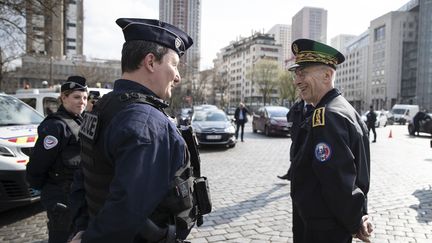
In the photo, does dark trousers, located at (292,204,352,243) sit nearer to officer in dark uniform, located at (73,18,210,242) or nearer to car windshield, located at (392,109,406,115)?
officer in dark uniform, located at (73,18,210,242)

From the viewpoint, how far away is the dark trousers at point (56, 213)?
290 cm

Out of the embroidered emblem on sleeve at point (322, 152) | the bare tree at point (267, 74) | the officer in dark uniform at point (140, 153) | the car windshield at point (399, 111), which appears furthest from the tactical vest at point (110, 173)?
the bare tree at point (267, 74)

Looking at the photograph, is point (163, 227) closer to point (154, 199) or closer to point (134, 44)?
point (154, 199)

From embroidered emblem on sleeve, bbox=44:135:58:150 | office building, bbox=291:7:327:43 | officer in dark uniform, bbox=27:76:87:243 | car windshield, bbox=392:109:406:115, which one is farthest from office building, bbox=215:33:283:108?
embroidered emblem on sleeve, bbox=44:135:58:150

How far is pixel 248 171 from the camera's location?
8.84 metres

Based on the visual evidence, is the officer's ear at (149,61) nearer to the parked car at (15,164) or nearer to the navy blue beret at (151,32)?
the navy blue beret at (151,32)

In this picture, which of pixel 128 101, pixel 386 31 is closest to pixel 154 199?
pixel 128 101

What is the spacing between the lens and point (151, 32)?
1775mm

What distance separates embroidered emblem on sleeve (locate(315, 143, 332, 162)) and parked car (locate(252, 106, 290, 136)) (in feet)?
50.4

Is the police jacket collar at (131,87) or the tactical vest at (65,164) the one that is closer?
the police jacket collar at (131,87)

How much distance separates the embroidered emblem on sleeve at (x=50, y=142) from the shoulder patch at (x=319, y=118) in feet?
7.42

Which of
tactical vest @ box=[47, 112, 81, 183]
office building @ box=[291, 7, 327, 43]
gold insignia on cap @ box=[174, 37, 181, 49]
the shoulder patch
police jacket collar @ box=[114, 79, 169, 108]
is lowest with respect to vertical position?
tactical vest @ box=[47, 112, 81, 183]

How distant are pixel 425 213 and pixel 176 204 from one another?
210 inches

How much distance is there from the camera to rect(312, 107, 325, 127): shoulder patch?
87.5 inches
